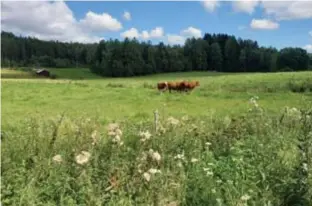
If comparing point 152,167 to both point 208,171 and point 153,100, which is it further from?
point 153,100

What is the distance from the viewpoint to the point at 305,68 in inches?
2657

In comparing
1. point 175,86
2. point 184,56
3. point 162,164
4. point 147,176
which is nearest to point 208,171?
point 162,164

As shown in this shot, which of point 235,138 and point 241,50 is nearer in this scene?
point 235,138

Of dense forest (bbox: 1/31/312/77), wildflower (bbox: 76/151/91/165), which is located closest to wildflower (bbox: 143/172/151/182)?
wildflower (bbox: 76/151/91/165)

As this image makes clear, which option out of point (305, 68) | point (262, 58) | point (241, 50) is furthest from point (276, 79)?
point (241, 50)

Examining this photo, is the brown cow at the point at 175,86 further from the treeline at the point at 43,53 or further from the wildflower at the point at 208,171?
the treeline at the point at 43,53

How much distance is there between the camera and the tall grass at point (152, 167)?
200 inches

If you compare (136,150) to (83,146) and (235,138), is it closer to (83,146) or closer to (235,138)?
(83,146)

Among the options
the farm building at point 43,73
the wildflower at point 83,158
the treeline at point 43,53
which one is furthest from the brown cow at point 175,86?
the treeline at point 43,53

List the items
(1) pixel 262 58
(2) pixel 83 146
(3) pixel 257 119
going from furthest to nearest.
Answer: (1) pixel 262 58 < (3) pixel 257 119 < (2) pixel 83 146

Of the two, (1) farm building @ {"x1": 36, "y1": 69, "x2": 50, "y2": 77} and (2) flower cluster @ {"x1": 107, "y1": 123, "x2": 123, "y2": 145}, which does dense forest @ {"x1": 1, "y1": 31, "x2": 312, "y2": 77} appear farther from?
(2) flower cluster @ {"x1": 107, "y1": 123, "x2": 123, "y2": 145}

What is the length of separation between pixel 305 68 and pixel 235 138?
63224mm

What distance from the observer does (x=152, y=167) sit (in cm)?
555

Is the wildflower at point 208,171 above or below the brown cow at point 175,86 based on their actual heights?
above
